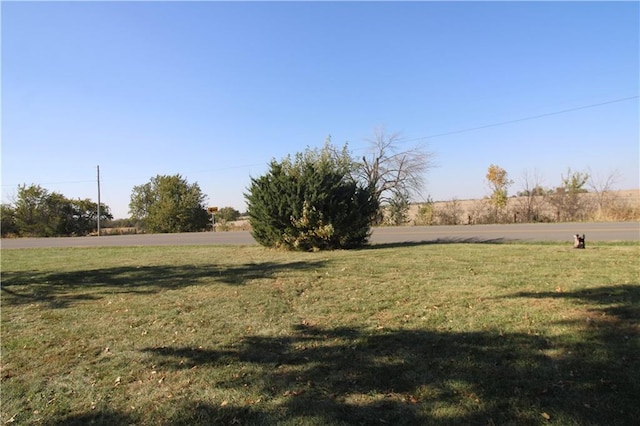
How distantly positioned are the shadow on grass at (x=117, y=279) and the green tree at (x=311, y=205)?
2.77 metres

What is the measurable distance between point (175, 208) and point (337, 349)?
36807 mm

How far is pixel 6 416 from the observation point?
325 cm

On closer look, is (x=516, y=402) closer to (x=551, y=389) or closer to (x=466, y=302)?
(x=551, y=389)

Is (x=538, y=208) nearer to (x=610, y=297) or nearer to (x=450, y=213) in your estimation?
(x=450, y=213)

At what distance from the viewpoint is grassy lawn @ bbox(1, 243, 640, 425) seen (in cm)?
309

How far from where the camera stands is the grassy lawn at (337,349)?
122 inches

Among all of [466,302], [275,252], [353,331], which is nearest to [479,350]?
[353,331]

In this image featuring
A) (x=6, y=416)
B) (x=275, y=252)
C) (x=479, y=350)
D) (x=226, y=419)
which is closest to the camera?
(x=226, y=419)

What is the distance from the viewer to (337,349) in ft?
14.2

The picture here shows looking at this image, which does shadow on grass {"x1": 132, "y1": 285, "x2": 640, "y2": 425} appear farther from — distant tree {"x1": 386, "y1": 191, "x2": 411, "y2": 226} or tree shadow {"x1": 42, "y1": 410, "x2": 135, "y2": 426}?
distant tree {"x1": 386, "y1": 191, "x2": 411, "y2": 226}

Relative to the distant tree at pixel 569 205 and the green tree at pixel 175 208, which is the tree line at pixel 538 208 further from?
the green tree at pixel 175 208

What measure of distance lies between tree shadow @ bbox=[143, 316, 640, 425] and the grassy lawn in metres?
0.02

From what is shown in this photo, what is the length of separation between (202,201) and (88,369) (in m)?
38.7

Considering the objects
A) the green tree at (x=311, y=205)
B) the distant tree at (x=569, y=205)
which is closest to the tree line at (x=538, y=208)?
the distant tree at (x=569, y=205)
